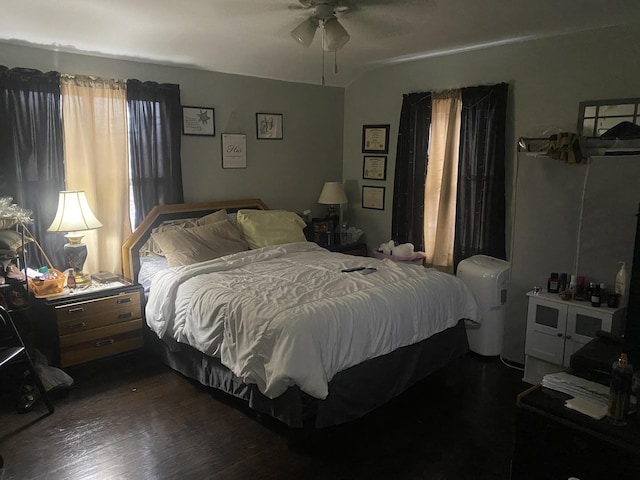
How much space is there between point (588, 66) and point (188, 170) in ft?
10.8

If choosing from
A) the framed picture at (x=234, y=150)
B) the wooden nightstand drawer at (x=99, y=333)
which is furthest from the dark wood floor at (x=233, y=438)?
the framed picture at (x=234, y=150)

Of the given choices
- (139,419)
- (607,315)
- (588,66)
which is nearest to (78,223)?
(139,419)

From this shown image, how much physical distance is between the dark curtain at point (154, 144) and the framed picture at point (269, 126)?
878mm

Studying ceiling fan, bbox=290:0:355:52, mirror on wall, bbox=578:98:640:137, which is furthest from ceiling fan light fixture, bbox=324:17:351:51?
mirror on wall, bbox=578:98:640:137

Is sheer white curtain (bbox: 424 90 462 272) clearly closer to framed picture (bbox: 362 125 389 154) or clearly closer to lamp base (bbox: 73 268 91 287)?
framed picture (bbox: 362 125 389 154)

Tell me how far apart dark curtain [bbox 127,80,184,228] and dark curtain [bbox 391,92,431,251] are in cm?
210

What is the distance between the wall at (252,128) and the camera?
3737 millimetres

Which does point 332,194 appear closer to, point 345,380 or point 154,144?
point 154,144

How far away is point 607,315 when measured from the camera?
112 inches

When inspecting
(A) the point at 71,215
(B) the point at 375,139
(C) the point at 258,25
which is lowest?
(A) the point at 71,215

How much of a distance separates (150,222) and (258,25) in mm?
1779

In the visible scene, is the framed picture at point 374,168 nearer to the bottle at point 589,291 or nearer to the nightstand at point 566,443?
the bottle at point 589,291

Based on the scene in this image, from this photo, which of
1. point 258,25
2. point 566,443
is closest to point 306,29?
point 258,25

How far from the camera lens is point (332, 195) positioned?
5004 millimetres
